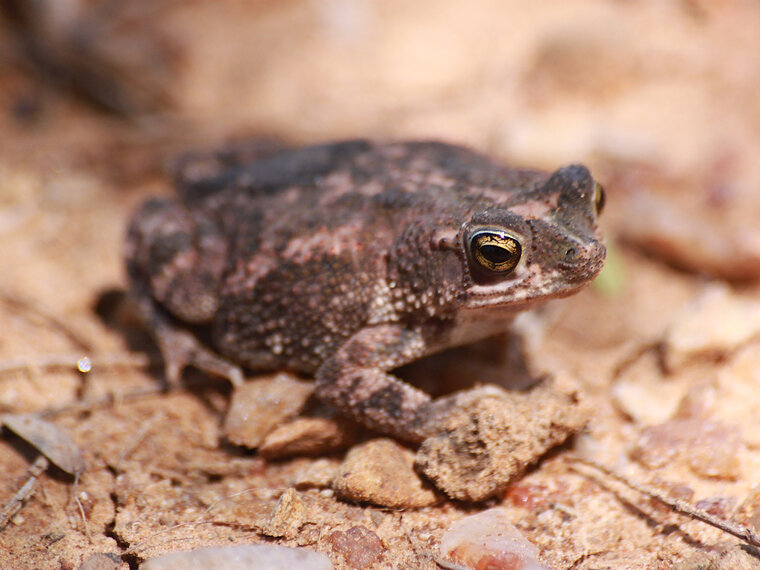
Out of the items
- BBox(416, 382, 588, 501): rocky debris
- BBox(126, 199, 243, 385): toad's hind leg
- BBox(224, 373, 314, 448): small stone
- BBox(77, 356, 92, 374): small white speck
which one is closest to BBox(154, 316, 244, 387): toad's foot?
BBox(126, 199, 243, 385): toad's hind leg

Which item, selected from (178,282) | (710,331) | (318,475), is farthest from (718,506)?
(178,282)

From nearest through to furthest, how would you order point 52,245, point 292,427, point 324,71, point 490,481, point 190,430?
1. point 490,481
2. point 292,427
3. point 190,430
4. point 52,245
5. point 324,71

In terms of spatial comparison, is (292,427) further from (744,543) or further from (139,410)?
(744,543)

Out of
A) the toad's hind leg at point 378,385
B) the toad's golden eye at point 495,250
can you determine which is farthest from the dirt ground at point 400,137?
the toad's golden eye at point 495,250

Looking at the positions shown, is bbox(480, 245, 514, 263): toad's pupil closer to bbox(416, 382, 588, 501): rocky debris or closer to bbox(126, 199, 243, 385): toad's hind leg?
bbox(416, 382, 588, 501): rocky debris

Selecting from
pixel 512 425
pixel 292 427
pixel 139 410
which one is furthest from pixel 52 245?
pixel 512 425

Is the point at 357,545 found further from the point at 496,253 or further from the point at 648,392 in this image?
the point at 648,392
